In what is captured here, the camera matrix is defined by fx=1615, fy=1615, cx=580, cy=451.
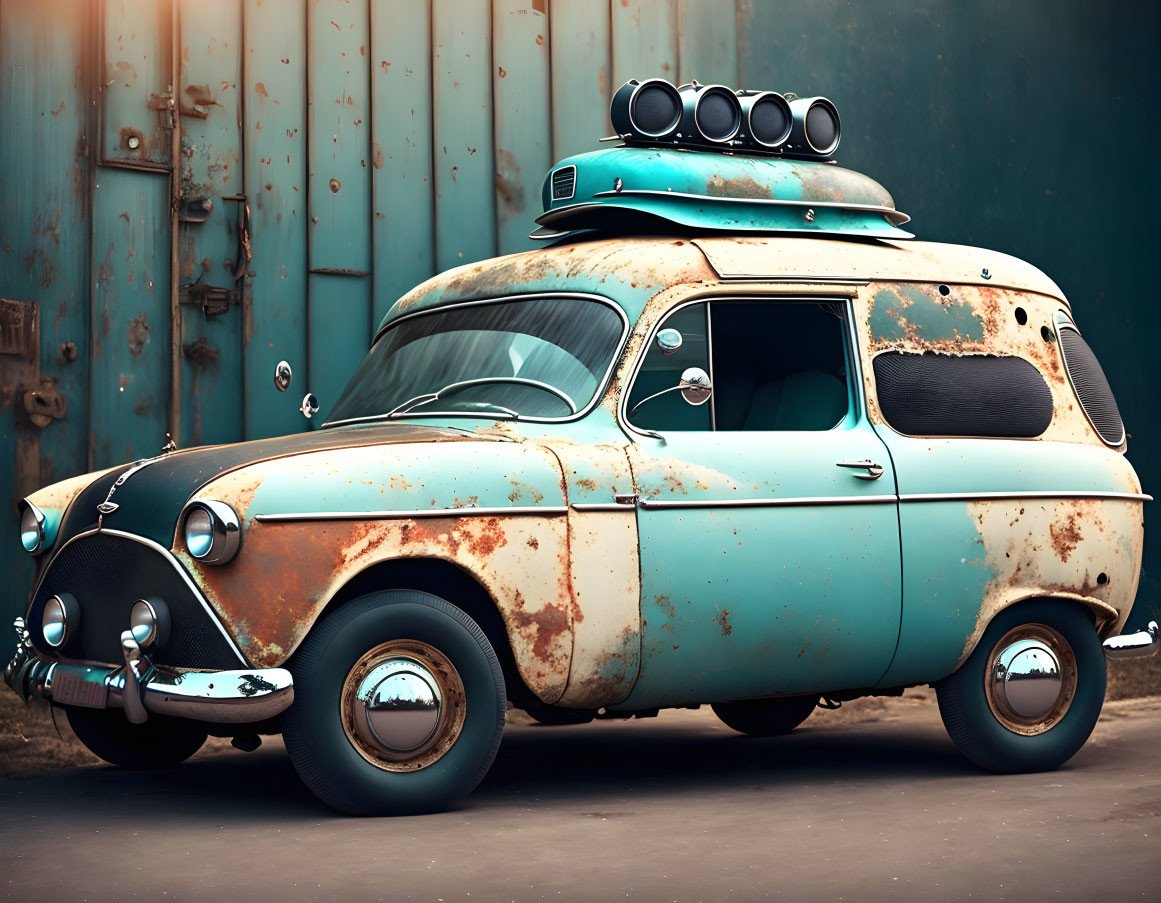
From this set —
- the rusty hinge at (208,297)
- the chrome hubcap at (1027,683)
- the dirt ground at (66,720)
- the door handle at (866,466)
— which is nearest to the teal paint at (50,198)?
the rusty hinge at (208,297)

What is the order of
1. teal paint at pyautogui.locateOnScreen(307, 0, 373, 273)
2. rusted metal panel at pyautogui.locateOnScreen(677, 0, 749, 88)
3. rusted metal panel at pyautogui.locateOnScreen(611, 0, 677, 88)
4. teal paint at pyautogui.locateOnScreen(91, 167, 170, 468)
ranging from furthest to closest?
1. rusted metal panel at pyautogui.locateOnScreen(677, 0, 749, 88)
2. rusted metal panel at pyautogui.locateOnScreen(611, 0, 677, 88)
3. teal paint at pyautogui.locateOnScreen(307, 0, 373, 273)
4. teal paint at pyautogui.locateOnScreen(91, 167, 170, 468)

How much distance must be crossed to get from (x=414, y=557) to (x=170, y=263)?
3.82m

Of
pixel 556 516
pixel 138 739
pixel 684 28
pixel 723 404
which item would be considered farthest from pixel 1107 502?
pixel 684 28

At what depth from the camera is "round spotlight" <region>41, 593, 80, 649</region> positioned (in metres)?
5.73

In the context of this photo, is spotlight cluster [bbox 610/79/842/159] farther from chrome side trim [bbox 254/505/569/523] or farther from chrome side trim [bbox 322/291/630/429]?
chrome side trim [bbox 254/505/569/523]

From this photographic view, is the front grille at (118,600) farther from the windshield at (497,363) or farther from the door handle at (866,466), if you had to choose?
the door handle at (866,466)

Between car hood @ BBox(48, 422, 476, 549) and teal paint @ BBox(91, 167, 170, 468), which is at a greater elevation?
teal paint @ BBox(91, 167, 170, 468)

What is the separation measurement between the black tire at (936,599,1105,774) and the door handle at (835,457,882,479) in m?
0.87

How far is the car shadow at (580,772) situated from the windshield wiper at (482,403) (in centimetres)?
144

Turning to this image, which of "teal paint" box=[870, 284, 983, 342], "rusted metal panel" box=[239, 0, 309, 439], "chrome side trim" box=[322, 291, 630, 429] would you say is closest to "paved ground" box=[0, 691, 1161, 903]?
"chrome side trim" box=[322, 291, 630, 429]

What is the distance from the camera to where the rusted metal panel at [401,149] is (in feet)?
30.1

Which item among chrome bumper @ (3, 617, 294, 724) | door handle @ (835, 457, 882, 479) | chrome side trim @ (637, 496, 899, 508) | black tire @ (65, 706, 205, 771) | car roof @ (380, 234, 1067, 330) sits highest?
car roof @ (380, 234, 1067, 330)

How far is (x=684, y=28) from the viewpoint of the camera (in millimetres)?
10344

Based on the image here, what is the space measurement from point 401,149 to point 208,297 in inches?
57.3
